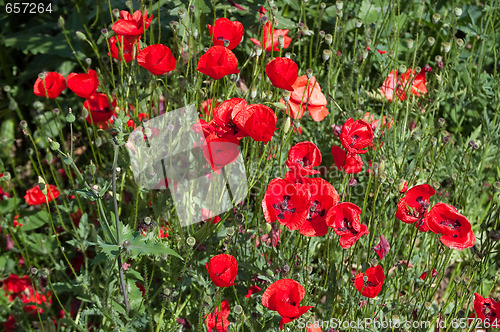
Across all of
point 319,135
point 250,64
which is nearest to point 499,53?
point 319,135

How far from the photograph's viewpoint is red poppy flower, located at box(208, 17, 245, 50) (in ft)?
6.44

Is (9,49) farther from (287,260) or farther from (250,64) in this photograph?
(287,260)

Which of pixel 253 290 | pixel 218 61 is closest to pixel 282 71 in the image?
pixel 218 61

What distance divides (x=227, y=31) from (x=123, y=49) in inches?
20.2

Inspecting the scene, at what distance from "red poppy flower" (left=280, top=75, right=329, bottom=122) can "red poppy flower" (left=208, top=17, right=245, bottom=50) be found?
334 mm

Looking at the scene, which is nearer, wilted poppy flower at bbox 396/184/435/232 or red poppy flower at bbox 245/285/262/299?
wilted poppy flower at bbox 396/184/435/232

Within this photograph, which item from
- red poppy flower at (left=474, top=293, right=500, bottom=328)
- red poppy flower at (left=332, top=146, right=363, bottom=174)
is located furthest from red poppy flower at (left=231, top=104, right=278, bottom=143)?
red poppy flower at (left=474, top=293, right=500, bottom=328)

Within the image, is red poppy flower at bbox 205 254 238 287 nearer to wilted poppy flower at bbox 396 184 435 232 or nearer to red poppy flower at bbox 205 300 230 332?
red poppy flower at bbox 205 300 230 332

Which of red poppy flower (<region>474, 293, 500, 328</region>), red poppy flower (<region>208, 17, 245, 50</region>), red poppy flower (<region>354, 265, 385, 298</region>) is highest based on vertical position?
red poppy flower (<region>208, 17, 245, 50</region>)

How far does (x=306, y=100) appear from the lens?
7.36 ft

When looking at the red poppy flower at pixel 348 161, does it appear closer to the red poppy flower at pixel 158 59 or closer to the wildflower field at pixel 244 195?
the wildflower field at pixel 244 195

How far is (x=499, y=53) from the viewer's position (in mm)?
2900

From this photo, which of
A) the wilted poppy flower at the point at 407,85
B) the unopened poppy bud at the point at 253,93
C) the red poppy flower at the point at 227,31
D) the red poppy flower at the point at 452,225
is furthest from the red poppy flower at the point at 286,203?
the wilted poppy flower at the point at 407,85

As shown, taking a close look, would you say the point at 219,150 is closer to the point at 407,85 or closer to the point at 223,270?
the point at 223,270
